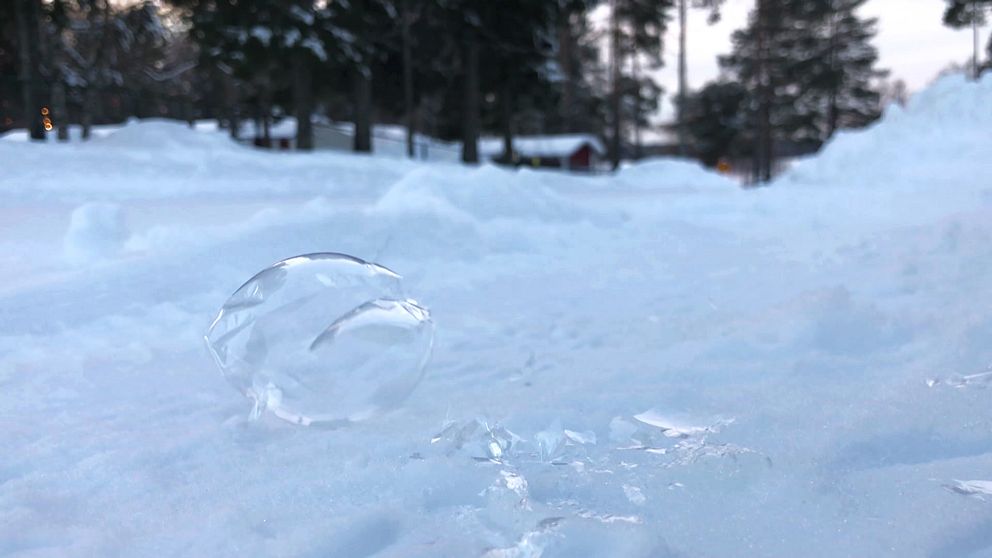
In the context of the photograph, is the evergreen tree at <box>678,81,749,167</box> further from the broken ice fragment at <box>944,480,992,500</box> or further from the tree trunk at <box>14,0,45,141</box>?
the broken ice fragment at <box>944,480,992,500</box>

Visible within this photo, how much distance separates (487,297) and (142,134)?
1023 centimetres

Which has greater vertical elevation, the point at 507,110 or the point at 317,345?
the point at 507,110

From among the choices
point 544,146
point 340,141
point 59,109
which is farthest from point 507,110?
point 544,146

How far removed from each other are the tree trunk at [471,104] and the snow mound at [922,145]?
34.4 feet

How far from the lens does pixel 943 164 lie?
1184 centimetres

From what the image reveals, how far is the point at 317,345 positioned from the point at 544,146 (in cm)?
4067

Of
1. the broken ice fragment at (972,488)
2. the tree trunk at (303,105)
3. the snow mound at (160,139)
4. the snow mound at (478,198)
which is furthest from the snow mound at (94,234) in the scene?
the tree trunk at (303,105)

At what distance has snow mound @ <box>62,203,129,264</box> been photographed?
16.5 ft

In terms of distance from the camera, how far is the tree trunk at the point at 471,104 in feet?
75.6

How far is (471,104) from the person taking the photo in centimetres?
2308

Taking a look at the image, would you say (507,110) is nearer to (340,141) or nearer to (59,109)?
(340,141)

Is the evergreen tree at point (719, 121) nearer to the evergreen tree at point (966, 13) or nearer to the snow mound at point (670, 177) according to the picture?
the evergreen tree at point (966, 13)

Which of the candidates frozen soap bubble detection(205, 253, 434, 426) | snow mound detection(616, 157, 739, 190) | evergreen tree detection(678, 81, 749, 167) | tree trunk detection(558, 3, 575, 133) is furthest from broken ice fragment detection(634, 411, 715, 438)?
evergreen tree detection(678, 81, 749, 167)

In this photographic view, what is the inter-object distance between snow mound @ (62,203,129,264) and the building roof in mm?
35723
